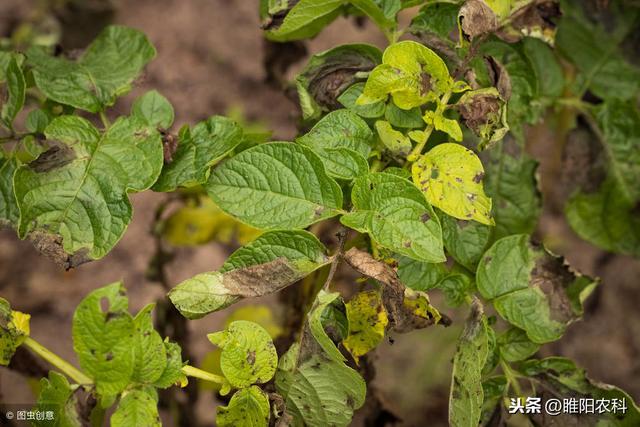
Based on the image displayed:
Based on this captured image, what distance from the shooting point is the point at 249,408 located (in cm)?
102

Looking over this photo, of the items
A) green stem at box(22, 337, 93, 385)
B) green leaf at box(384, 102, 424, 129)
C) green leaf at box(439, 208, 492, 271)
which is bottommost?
green stem at box(22, 337, 93, 385)

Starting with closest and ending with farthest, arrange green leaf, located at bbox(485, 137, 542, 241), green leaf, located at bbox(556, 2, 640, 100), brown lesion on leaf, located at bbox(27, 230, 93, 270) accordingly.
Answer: brown lesion on leaf, located at bbox(27, 230, 93, 270) < green leaf, located at bbox(485, 137, 542, 241) < green leaf, located at bbox(556, 2, 640, 100)

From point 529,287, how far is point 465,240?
0.46 feet

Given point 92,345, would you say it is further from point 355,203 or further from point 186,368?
point 355,203

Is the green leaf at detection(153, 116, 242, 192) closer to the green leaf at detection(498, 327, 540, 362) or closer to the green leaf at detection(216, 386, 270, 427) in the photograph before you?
the green leaf at detection(216, 386, 270, 427)

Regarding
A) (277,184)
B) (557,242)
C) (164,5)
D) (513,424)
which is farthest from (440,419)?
(164,5)

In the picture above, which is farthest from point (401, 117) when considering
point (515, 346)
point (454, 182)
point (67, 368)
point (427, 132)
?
point (67, 368)

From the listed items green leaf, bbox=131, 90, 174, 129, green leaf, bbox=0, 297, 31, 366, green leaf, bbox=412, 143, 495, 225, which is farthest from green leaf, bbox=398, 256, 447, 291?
green leaf, bbox=0, 297, 31, 366

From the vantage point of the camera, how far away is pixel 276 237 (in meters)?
1.04

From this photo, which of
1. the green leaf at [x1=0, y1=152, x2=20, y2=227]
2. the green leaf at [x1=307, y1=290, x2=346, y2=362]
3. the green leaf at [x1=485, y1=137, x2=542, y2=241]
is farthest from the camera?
the green leaf at [x1=485, y1=137, x2=542, y2=241]

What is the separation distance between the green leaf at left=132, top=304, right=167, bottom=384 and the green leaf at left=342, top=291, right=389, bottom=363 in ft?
0.97

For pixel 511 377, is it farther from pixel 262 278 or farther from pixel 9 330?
pixel 9 330

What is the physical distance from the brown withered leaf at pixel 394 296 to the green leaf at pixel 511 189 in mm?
388

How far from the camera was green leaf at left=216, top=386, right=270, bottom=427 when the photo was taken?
101 centimetres
